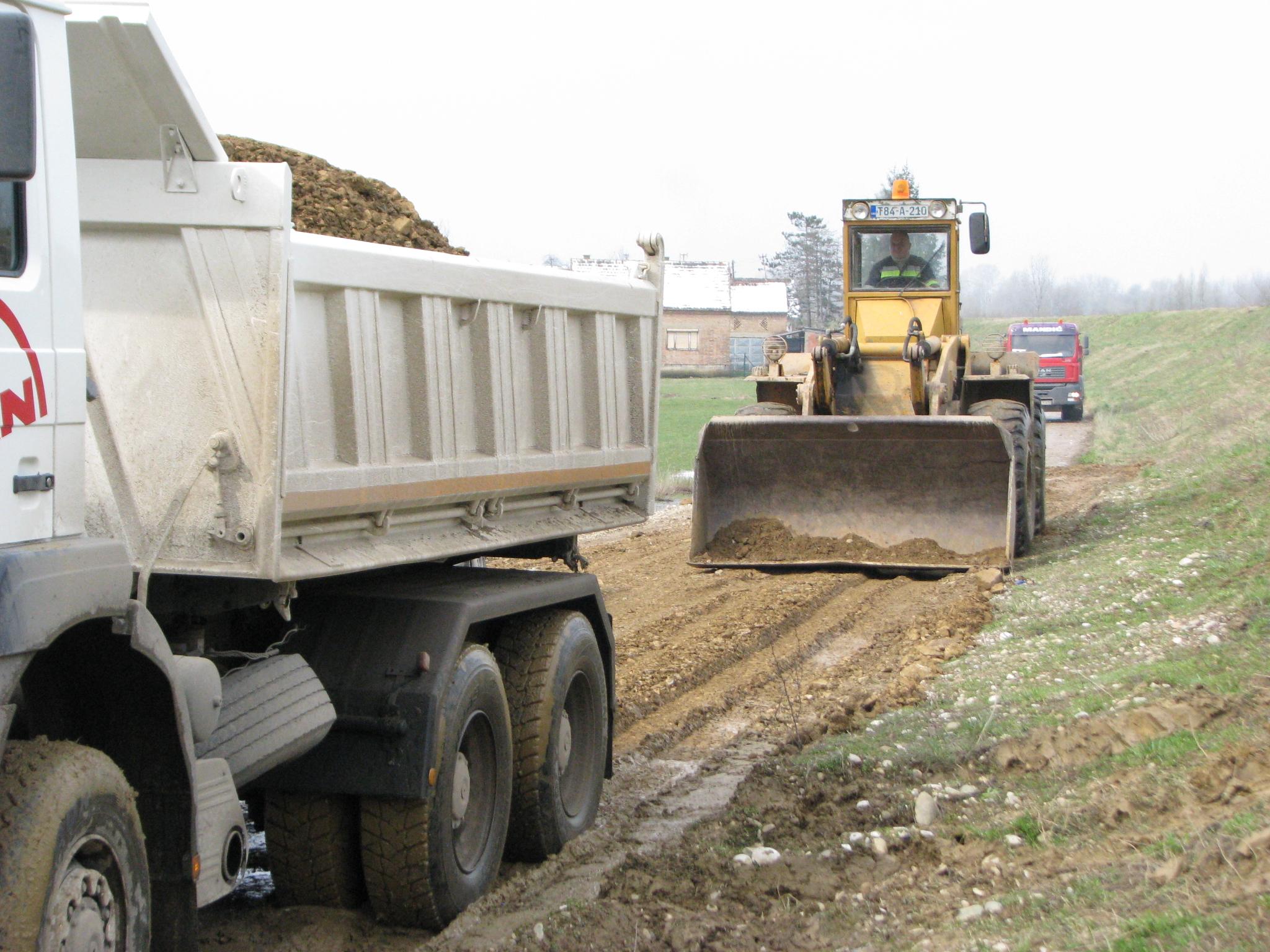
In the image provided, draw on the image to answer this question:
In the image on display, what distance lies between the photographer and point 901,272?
13.8 metres

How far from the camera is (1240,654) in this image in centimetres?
701

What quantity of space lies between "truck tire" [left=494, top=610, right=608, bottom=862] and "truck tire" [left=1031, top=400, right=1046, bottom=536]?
8.57 m

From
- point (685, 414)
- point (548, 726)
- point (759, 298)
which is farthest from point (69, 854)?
point (759, 298)

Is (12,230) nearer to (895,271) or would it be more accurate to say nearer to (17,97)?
(17,97)

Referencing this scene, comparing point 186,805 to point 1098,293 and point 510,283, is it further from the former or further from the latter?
point 1098,293

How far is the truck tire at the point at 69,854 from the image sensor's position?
2.74 m

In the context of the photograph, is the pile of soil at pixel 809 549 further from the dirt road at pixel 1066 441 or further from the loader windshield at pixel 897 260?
the dirt road at pixel 1066 441

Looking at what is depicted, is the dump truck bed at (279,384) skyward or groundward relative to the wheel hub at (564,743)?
skyward

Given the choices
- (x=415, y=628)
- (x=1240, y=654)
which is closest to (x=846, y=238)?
(x=1240, y=654)

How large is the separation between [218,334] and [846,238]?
10478 millimetres

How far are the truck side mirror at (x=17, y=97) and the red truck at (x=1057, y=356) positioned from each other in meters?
31.4

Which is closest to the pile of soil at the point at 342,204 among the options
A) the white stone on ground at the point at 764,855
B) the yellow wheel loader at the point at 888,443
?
the white stone on ground at the point at 764,855

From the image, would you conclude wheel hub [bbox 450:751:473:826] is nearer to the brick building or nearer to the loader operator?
the loader operator

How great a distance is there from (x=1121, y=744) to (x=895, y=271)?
28.1 ft
